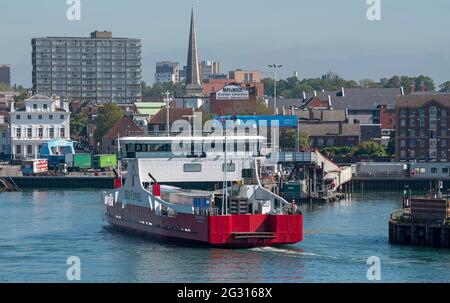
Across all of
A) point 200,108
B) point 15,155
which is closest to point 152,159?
point 15,155

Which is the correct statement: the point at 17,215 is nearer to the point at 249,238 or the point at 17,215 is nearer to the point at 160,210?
the point at 160,210

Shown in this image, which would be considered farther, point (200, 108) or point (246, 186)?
point (200, 108)

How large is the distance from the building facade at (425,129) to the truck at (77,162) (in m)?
24.7

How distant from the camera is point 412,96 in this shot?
95.1 meters

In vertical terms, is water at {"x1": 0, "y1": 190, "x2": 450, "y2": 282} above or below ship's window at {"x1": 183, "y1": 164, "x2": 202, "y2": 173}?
below

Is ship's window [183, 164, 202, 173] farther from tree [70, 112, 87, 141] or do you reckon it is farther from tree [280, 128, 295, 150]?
tree [70, 112, 87, 141]

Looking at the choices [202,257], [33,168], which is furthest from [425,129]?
[202,257]

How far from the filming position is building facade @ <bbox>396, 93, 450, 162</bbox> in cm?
9281

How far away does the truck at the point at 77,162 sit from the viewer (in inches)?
3698

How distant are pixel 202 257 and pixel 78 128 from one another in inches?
3413

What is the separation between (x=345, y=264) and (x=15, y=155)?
71270 mm

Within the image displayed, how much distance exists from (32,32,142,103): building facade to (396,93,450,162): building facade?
10544 cm

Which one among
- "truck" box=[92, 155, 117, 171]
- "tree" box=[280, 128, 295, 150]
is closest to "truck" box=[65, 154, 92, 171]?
"truck" box=[92, 155, 117, 171]
